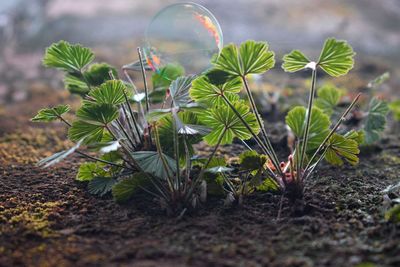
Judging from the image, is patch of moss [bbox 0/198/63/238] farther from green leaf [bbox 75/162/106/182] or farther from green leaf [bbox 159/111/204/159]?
green leaf [bbox 159/111/204/159]

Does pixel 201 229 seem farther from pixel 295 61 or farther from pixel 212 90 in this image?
pixel 295 61

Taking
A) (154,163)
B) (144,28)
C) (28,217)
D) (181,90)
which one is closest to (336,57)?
(181,90)

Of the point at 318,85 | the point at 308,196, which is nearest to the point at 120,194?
the point at 308,196

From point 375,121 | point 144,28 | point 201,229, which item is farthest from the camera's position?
point 144,28

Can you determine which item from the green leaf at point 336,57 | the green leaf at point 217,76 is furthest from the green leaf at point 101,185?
the green leaf at point 336,57

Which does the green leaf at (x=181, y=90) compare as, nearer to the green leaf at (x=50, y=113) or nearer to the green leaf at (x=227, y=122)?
the green leaf at (x=227, y=122)

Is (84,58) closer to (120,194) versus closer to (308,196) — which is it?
(120,194)
